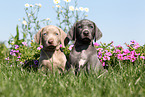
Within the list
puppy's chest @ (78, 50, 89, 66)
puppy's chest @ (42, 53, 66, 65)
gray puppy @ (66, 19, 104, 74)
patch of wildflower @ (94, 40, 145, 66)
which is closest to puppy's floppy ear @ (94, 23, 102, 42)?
gray puppy @ (66, 19, 104, 74)

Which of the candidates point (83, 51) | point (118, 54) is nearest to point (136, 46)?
point (118, 54)

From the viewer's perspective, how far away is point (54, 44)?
15.2ft

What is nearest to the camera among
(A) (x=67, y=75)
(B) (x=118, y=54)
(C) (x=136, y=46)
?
(A) (x=67, y=75)

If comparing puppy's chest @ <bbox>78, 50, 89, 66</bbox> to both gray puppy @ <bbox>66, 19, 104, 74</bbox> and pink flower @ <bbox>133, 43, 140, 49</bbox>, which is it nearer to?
gray puppy @ <bbox>66, 19, 104, 74</bbox>

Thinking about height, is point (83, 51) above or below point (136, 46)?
above

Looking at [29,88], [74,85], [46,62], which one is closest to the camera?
[29,88]

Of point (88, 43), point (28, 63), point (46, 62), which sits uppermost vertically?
point (88, 43)

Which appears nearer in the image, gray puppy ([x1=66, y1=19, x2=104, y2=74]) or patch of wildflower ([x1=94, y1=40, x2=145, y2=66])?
gray puppy ([x1=66, y1=19, x2=104, y2=74])

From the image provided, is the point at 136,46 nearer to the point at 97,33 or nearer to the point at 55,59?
the point at 97,33

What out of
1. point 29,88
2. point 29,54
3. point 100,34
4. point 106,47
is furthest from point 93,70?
point 29,54

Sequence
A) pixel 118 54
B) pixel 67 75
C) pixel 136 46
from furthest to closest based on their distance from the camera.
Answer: pixel 136 46
pixel 118 54
pixel 67 75

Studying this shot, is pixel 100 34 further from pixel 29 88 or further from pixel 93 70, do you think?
pixel 29 88

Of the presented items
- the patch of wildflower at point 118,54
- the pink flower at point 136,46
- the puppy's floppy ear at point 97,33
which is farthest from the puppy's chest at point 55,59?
the pink flower at point 136,46

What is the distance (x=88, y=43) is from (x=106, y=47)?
2.80 metres
